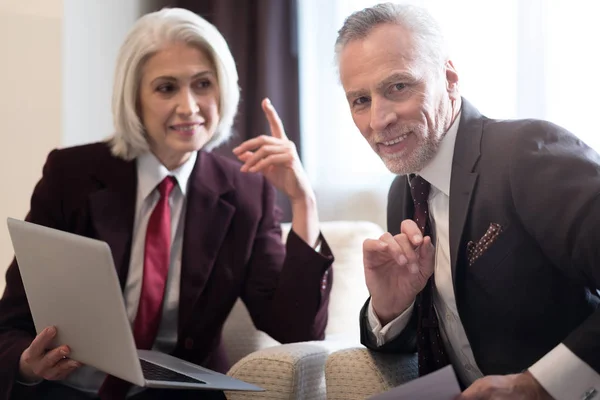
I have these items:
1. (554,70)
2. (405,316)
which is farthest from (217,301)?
(554,70)

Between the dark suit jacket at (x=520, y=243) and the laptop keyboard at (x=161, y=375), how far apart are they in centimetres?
54

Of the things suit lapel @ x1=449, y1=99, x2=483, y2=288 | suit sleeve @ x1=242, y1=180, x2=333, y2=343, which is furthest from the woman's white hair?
suit lapel @ x1=449, y1=99, x2=483, y2=288

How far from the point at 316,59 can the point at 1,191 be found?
3.86ft

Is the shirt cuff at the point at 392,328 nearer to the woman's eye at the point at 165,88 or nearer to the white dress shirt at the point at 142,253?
the white dress shirt at the point at 142,253

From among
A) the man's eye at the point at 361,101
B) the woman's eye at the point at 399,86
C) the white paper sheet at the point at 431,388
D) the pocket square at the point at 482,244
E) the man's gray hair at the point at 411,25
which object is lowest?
the white paper sheet at the point at 431,388

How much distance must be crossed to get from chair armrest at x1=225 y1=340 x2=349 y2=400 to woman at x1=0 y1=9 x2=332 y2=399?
0.87ft

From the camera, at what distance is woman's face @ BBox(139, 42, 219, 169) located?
79.4 inches

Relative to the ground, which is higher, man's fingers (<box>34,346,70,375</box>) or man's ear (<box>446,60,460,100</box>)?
man's ear (<box>446,60,460,100</box>)

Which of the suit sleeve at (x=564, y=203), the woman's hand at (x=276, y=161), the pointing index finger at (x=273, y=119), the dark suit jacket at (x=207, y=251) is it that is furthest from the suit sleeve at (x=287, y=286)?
the suit sleeve at (x=564, y=203)

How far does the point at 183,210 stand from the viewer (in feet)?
6.77

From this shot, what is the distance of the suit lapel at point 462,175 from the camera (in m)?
1.47

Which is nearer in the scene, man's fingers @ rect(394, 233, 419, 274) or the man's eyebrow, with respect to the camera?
man's fingers @ rect(394, 233, 419, 274)

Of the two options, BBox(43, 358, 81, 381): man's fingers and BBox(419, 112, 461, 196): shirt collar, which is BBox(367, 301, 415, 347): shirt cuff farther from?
BBox(43, 358, 81, 381): man's fingers

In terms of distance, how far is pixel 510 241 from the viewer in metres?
1.44
